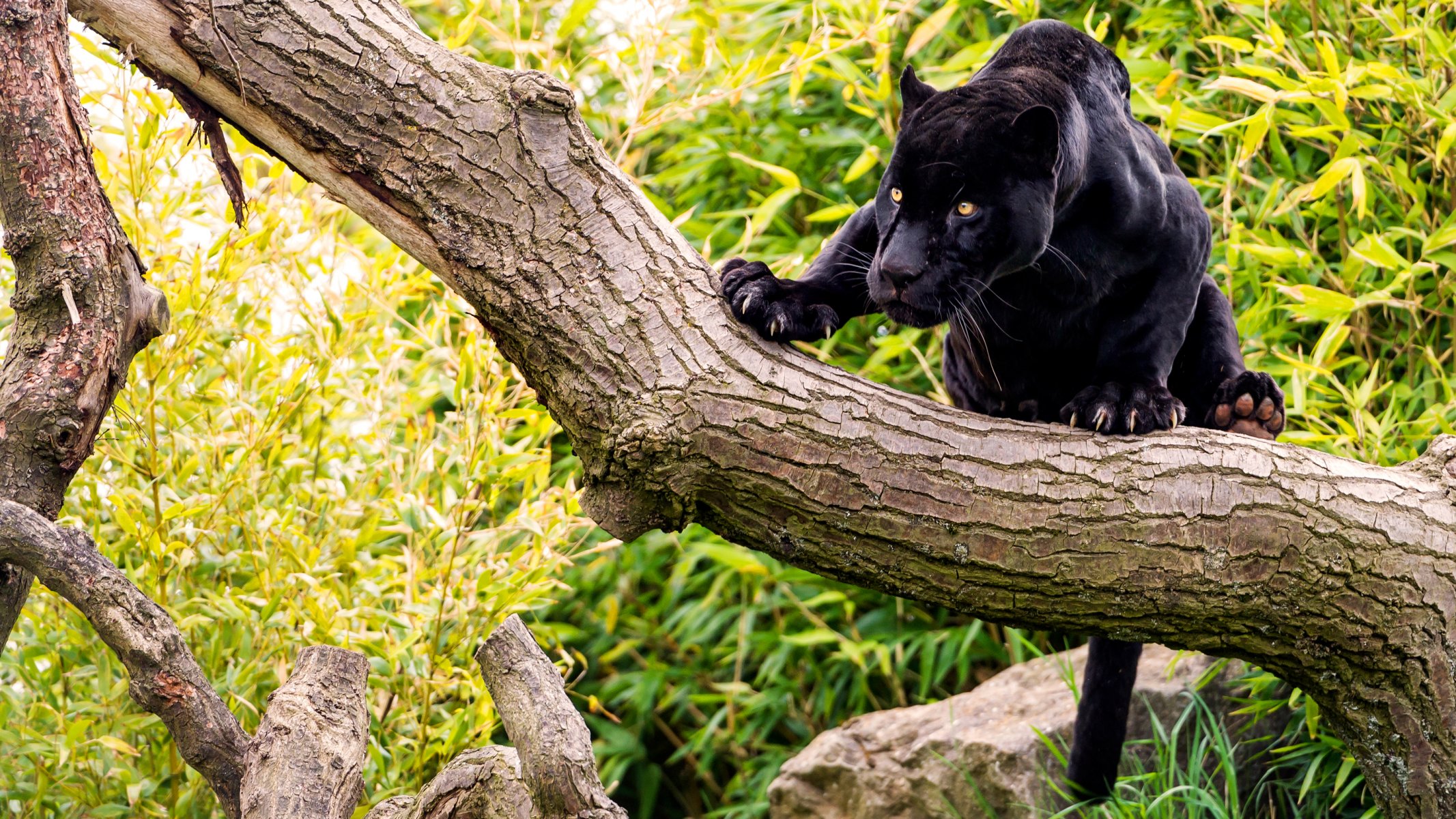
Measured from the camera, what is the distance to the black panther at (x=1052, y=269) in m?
1.96

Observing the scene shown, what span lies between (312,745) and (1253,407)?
1.74 meters

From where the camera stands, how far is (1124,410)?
206 cm

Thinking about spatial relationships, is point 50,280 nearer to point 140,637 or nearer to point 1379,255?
point 140,637

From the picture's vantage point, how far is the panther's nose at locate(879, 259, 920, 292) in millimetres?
Answer: 1954

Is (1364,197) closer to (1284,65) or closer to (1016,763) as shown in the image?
(1284,65)

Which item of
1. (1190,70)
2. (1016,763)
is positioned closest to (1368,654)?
(1016,763)

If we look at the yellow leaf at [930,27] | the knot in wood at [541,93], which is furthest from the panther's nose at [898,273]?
the yellow leaf at [930,27]

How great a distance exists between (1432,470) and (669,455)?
1318mm

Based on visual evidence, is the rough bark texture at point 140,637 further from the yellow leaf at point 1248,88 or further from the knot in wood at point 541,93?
the yellow leaf at point 1248,88

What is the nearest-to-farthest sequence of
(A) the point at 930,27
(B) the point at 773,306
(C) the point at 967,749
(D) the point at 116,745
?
(B) the point at 773,306 → (D) the point at 116,745 → (C) the point at 967,749 → (A) the point at 930,27

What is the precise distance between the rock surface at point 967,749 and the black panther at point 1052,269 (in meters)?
0.44

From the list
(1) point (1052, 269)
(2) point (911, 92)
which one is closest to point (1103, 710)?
(1) point (1052, 269)

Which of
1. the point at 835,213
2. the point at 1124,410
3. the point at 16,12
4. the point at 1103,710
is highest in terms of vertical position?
the point at 835,213

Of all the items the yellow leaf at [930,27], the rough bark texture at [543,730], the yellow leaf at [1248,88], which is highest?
the yellow leaf at [930,27]
